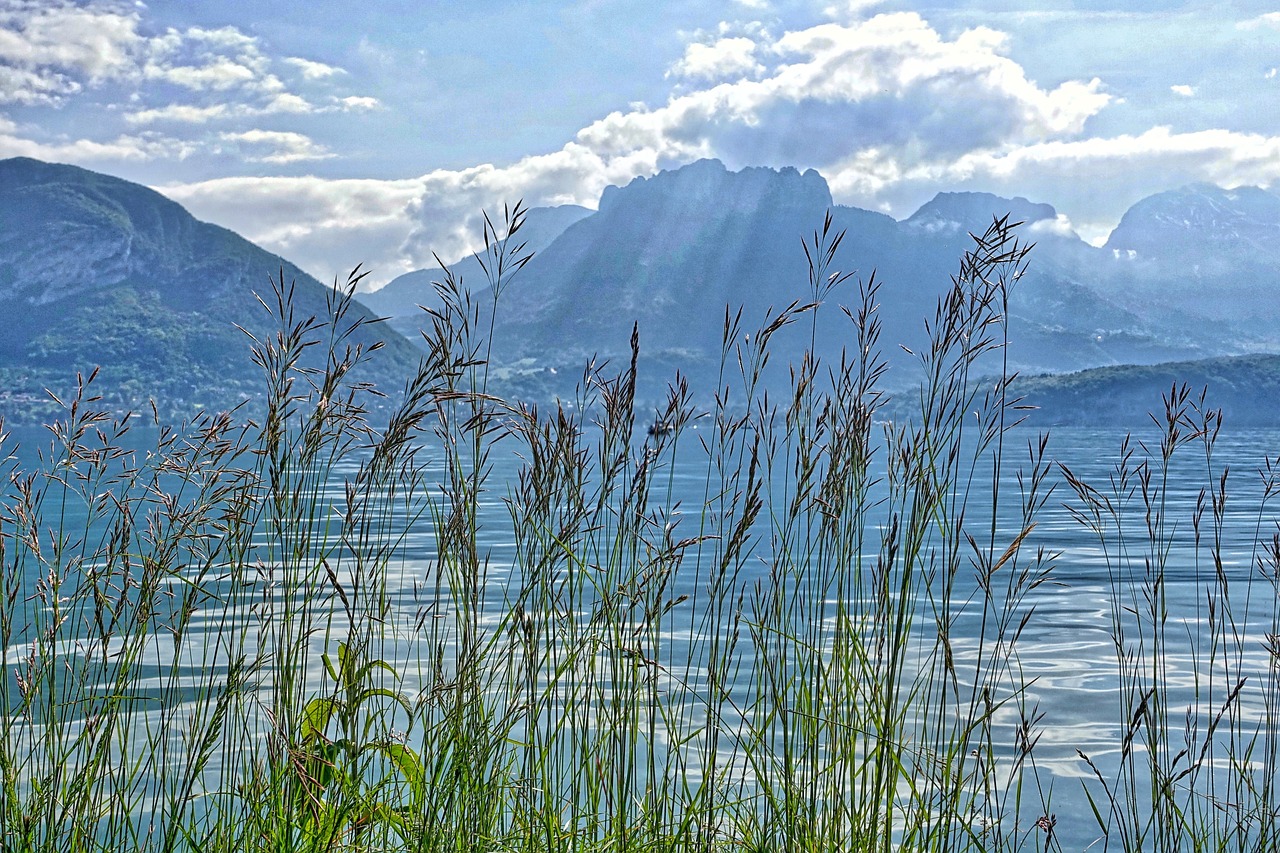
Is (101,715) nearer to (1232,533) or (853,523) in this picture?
(853,523)

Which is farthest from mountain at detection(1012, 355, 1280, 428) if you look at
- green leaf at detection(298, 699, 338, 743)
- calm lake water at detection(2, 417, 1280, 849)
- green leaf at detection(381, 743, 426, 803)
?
green leaf at detection(298, 699, 338, 743)

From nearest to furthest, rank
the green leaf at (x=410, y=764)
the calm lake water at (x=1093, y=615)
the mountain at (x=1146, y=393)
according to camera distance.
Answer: the green leaf at (x=410, y=764)
the calm lake water at (x=1093, y=615)
the mountain at (x=1146, y=393)

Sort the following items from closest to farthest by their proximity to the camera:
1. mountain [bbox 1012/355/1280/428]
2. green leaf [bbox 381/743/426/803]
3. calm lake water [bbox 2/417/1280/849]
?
green leaf [bbox 381/743/426/803] < calm lake water [bbox 2/417/1280/849] < mountain [bbox 1012/355/1280/428]

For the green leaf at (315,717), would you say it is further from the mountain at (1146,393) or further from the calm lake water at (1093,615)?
the mountain at (1146,393)

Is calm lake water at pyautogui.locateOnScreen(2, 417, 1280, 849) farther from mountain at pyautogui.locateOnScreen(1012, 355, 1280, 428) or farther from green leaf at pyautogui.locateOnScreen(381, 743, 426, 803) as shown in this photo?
mountain at pyautogui.locateOnScreen(1012, 355, 1280, 428)

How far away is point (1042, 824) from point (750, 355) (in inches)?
61.6

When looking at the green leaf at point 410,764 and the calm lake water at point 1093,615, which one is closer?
the green leaf at point 410,764

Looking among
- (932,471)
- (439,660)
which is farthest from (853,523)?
(439,660)

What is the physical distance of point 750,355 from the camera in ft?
9.43

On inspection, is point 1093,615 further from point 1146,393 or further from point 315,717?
point 1146,393

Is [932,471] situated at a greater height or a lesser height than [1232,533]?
greater

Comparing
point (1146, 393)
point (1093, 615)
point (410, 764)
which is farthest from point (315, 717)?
point (1146, 393)

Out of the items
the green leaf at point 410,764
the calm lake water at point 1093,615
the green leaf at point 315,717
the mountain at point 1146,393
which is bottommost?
the calm lake water at point 1093,615

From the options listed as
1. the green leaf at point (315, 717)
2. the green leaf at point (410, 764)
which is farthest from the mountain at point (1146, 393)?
the green leaf at point (315, 717)
